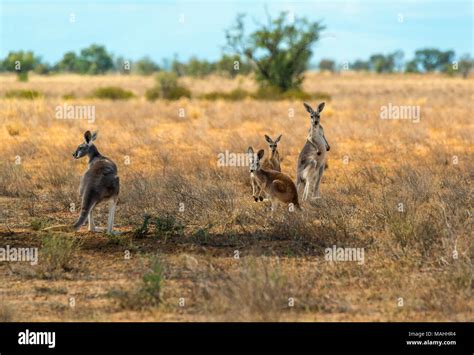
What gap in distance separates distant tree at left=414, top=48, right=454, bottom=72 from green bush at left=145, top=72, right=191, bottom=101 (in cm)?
6804

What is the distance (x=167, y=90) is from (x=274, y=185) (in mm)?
33650

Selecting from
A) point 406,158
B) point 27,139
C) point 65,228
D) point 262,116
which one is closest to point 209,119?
point 262,116

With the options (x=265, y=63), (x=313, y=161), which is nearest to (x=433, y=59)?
(x=265, y=63)

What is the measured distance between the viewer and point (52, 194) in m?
13.2

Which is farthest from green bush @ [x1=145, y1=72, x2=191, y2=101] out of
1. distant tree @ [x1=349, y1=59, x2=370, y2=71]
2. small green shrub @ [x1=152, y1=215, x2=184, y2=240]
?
distant tree @ [x1=349, y1=59, x2=370, y2=71]

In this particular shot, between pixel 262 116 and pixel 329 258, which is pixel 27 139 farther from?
pixel 329 258

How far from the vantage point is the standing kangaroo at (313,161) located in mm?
12352

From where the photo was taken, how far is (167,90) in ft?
144

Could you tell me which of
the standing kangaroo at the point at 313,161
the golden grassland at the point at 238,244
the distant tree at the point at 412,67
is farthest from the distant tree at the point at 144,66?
the standing kangaroo at the point at 313,161

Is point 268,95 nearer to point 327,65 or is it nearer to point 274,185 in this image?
point 274,185

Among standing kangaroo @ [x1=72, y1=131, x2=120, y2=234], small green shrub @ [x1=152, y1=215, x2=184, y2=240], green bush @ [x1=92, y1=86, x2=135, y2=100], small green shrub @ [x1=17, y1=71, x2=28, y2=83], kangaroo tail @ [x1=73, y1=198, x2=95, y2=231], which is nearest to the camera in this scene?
kangaroo tail @ [x1=73, y1=198, x2=95, y2=231]

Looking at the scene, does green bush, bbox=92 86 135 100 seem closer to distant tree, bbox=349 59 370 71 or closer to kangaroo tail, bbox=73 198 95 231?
kangaroo tail, bbox=73 198 95 231

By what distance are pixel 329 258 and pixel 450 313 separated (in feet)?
7.06

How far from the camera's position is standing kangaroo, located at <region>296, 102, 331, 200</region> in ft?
40.5
